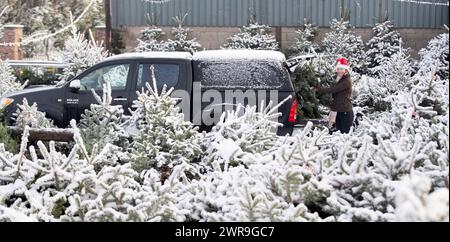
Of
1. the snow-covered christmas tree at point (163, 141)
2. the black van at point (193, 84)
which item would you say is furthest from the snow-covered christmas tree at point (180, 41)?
the snow-covered christmas tree at point (163, 141)

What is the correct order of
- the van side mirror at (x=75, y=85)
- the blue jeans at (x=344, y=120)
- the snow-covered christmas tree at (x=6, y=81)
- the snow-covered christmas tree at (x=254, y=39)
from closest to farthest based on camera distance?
the van side mirror at (x=75, y=85)
the blue jeans at (x=344, y=120)
the snow-covered christmas tree at (x=6, y=81)
the snow-covered christmas tree at (x=254, y=39)

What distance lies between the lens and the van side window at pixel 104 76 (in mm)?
10422

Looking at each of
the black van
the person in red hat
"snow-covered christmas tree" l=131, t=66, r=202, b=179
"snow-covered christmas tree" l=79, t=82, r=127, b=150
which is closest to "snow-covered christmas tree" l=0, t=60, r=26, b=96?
the black van

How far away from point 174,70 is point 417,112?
17.1 ft

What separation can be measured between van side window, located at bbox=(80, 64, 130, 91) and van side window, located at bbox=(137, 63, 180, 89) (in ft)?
0.80

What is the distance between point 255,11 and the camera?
19.3 metres

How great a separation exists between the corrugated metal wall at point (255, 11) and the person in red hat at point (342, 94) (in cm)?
899

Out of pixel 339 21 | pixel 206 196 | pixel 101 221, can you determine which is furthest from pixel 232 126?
pixel 339 21

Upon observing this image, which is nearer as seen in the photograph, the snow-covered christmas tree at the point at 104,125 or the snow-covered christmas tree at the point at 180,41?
the snow-covered christmas tree at the point at 104,125

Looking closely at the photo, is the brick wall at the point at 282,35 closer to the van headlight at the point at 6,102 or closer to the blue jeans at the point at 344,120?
the blue jeans at the point at 344,120

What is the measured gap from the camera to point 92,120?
6910 millimetres

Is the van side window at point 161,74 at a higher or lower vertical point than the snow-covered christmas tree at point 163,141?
higher

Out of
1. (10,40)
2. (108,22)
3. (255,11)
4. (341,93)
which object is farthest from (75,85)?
(10,40)

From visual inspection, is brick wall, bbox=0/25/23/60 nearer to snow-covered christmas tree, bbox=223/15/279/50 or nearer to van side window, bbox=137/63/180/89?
snow-covered christmas tree, bbox=223/15/279/50
